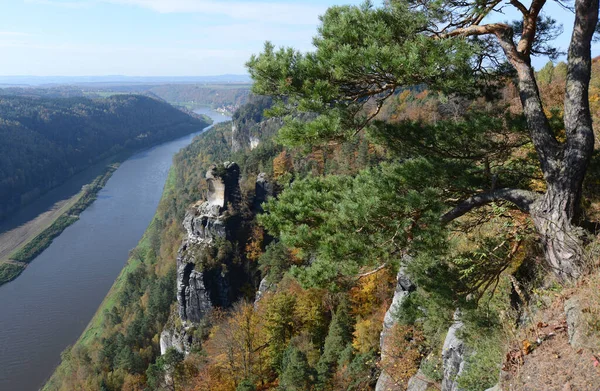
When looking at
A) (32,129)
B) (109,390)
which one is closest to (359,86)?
(109,390)

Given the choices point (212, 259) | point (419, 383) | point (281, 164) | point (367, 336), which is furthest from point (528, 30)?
point (281, 164)

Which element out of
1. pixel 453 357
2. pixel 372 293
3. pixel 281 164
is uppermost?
pixel 453 357

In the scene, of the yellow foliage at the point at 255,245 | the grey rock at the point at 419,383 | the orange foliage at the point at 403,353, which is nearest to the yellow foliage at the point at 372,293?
the orange foliage at the point at 403,353

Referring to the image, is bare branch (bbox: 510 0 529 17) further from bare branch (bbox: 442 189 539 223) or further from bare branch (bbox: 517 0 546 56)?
bare branch (bbox: 442 189 539 223)

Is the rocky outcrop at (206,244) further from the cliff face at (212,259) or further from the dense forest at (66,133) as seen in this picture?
the dense forest at (66,133)

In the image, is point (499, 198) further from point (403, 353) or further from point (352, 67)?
point (403, 353)

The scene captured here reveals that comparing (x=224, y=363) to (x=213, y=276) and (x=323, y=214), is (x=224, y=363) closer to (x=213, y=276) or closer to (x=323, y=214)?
(x=213, y=276)
